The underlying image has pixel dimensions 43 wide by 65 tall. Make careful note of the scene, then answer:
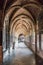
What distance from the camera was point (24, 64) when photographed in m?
11.2

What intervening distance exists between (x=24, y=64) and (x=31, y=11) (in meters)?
7.56

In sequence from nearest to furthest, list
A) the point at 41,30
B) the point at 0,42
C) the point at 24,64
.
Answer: the point at 24,64, the point at 0,42, the point at 41,30

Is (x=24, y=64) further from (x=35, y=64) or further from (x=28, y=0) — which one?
(x=28, y=0)

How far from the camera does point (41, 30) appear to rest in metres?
16.1

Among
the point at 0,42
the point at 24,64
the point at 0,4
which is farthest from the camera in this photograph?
the point at 0,42

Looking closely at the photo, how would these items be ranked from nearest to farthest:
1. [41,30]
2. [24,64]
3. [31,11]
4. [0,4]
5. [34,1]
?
[24,64]
[0,4]
[34,1]
[41,30]
[31,11]

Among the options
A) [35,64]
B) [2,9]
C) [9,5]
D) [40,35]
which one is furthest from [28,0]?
[35,64]

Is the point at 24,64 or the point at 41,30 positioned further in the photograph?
the point at 41,30

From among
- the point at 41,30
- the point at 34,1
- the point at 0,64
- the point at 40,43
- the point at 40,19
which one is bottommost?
the point at 0,64

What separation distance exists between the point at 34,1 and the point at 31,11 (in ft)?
A: 11.9

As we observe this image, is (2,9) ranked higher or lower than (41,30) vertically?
higher

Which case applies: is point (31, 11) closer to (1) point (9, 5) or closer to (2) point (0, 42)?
(1) point (9, 5)

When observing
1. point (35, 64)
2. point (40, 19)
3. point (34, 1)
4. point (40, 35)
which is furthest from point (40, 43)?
point (35, 64)

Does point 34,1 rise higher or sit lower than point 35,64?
higher
